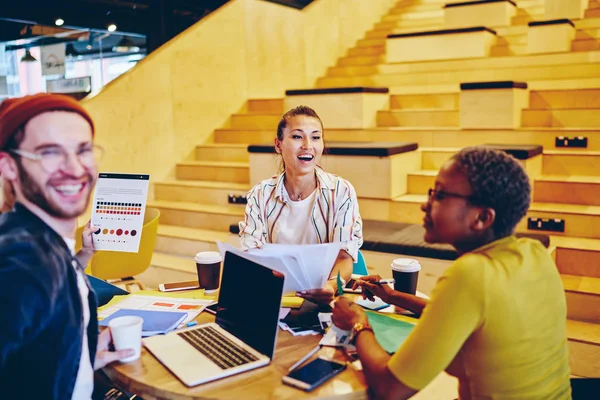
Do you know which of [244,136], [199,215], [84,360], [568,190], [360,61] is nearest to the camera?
[84,360]

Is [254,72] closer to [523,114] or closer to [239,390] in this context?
[523,114]

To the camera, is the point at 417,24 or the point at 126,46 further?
the point at 417,24

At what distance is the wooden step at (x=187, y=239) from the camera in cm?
464

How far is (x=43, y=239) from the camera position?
118 cm

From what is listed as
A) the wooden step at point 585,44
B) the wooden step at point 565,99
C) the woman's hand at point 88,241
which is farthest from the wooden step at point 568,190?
the woman's hand at point 88,241

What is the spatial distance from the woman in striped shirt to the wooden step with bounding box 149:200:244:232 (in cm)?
223

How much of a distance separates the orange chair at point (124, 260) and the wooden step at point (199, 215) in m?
1.28

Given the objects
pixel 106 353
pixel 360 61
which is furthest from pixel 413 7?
pixel 106 353

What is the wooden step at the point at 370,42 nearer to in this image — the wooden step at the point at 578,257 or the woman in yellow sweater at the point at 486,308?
the wooden step at the point at 578,257

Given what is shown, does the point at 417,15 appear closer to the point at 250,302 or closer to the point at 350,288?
the point at 350,288

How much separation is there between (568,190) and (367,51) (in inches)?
152

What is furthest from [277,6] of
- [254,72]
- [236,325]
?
[236,325]

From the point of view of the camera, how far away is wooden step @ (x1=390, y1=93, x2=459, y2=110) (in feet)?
17.8

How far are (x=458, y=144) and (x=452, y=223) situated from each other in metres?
3.69
